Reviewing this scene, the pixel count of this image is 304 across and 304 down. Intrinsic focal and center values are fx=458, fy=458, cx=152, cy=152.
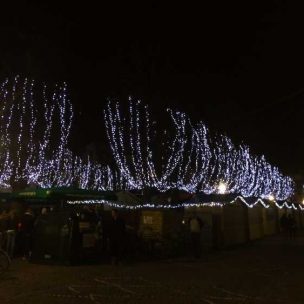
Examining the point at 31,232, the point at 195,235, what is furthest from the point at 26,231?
the point at 195,235

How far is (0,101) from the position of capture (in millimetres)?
20578

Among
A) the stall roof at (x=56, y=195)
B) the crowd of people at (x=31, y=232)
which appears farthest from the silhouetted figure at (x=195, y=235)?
the stall roof at (x=56, y=195)

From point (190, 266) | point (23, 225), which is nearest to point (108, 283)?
point (190, 266)

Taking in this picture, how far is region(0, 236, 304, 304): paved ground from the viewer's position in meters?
8.34

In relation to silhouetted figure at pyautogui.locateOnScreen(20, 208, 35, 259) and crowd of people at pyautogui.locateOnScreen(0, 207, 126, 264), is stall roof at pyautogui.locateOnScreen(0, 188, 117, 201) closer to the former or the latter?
crowd of people at pyautogui.locateOnScreen(0, 207, 126, 264)

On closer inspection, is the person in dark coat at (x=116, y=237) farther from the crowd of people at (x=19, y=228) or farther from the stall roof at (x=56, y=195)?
the stall roof at (x=56, y=195)

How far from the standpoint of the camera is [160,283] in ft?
32.7

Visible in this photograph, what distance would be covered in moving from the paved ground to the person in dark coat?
19.3 inches

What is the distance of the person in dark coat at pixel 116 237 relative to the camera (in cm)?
1334

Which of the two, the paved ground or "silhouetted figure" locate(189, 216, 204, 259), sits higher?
"silhouetted figure" locate(189, 216, 204, 259)

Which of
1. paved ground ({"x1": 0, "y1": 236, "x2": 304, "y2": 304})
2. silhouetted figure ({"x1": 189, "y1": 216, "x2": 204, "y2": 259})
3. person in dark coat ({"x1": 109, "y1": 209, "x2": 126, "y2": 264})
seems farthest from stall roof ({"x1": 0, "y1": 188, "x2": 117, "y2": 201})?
person in dark coat ({"x1": 109, "y1": 209, "x2": 126, "y2": 264})

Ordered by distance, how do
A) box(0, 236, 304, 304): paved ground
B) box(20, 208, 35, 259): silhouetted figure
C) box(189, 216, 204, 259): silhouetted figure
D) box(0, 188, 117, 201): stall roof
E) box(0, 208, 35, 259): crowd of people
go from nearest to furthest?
box(0, 236, 304, 304): paved ground
box(0, 208, 35, 259): crowd of people
box(20, 208, 35, 259): silhouetted figure
box(189, 216, 204, 259): silhouetted figure
box(0, 188, 117, 201): stall roof

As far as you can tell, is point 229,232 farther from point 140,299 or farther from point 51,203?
point 140,299

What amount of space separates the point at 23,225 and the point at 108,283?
20.1 ft
